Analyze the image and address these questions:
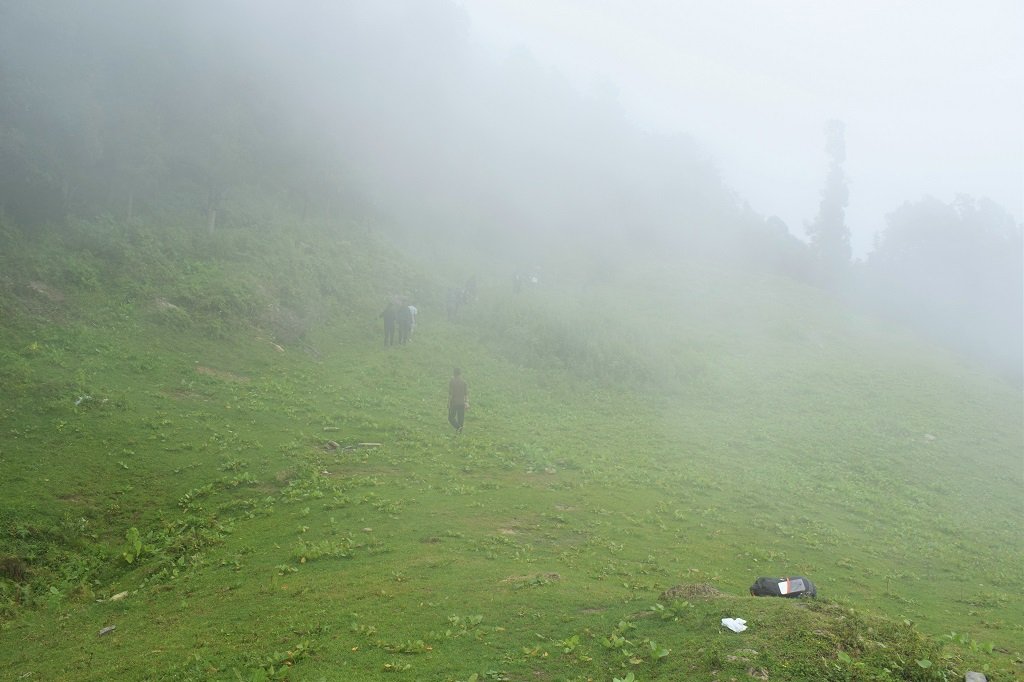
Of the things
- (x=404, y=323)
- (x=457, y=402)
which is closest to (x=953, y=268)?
(x=404, y=323)

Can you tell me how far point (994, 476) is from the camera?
2942 cm

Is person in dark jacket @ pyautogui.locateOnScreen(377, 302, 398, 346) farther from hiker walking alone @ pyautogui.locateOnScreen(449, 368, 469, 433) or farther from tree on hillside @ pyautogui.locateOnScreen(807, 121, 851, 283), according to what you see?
tree on hillside @ pyautogui.locateOnScreen(807, 121, 851, 283)

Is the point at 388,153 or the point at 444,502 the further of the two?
the point at 388,153

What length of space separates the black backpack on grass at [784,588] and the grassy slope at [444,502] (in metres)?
1.18

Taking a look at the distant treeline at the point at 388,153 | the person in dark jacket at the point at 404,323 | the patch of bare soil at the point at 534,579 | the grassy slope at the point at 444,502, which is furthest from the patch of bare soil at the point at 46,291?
the patch of bare soil at the point at 534,579

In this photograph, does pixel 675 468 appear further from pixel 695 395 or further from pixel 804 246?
pixel 804 246

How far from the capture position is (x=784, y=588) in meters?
9.74

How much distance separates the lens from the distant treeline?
33656 mm

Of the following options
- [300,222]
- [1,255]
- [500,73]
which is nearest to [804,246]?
[500,73]

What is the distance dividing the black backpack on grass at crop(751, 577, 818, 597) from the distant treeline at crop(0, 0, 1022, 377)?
1197 inches

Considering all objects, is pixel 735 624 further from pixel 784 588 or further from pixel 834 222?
pixel 834 222

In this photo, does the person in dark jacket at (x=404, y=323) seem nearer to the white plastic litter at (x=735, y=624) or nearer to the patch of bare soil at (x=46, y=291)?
the patch of bare soil at (x=46, y=291)

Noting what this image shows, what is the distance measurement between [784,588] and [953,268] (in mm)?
96721

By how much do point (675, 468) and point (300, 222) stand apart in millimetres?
30425
